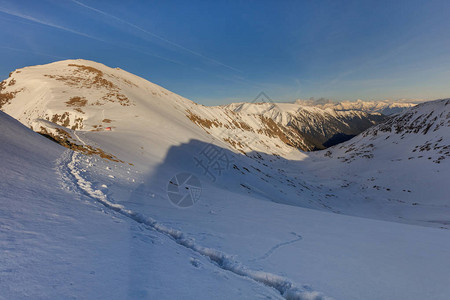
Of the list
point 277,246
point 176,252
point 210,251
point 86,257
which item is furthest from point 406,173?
point 86,257

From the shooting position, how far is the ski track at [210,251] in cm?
427

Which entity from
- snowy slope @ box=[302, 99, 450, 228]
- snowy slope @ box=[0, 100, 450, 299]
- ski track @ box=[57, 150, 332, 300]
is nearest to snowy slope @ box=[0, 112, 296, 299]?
snowy slope @ box=[0, 100, 450, 299]

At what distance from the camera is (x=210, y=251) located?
18.3ft

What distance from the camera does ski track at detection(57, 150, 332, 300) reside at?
4266 mm

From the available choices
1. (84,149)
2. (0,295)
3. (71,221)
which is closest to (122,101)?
(84,149)

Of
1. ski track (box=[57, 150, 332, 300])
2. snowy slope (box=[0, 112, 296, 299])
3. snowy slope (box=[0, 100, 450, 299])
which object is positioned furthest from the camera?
ski track (box=[57, 150, 332, 300])

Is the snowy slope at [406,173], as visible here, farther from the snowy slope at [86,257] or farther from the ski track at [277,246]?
the snowy slope at [86,257]

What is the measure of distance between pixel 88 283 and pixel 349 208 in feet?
154

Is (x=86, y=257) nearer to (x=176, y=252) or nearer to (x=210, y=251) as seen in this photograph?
(x=176, y=252)

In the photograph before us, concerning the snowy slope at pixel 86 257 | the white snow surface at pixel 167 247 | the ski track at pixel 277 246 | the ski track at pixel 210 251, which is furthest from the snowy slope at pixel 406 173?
the snowy slope at pixel 86 257

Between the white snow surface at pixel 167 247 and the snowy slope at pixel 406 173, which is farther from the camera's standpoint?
the snowy slope at pixel 406 173

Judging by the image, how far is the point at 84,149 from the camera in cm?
1630

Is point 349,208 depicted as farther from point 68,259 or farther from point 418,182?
point 68,259

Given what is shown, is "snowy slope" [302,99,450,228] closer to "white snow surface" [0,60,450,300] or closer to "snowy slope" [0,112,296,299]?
"white snow surface" [0,60,450,300]
